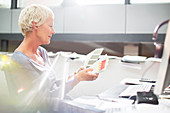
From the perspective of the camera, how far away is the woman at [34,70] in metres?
0.68

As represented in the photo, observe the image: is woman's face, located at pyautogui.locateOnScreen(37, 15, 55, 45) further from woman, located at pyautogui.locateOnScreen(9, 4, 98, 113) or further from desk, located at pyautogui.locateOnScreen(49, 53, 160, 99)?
desk, located at pyautogui.locateOnScreen(49, 53, 160, 99)

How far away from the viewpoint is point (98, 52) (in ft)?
2.46

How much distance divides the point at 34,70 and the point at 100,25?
4.08 ft

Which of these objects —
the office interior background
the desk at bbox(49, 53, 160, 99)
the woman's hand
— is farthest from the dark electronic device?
the office interior background

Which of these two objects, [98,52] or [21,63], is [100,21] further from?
[21,63]

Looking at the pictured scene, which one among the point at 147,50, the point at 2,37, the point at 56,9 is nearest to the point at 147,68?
the point at 147,50

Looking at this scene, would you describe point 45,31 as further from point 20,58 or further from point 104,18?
point 104,18

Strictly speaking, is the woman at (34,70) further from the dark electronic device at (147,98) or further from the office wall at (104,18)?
the office wall at (104,18)

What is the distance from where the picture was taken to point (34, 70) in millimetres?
695

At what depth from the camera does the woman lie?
0.68m

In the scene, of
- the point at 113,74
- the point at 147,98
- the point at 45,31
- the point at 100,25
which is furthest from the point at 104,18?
the point at 147,98

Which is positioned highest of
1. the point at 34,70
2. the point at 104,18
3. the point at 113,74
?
the point at 104,18

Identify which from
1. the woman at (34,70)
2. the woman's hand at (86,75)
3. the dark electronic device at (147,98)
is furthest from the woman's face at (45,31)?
the dark electronic device at (147,98)

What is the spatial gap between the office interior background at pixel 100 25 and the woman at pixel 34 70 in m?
0.97
